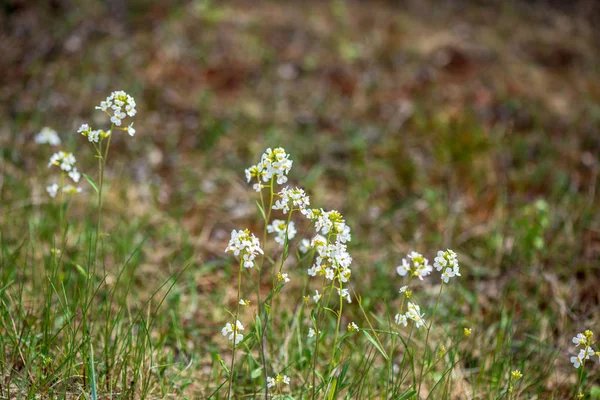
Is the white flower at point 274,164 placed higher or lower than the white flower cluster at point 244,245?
higher

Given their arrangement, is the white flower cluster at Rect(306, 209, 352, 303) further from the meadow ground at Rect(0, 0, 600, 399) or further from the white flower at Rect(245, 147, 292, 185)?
the meadow ground at Rect(0, 0, 600, 399)

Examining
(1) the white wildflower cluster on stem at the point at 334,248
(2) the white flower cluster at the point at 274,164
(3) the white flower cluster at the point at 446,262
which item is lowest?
(3) the white flower cluster at the point at 446,262

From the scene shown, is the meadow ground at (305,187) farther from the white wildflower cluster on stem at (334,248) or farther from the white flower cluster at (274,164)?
the white flower cluster at (274,164)

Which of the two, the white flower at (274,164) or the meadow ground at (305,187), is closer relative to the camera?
the white flower at (274,164)

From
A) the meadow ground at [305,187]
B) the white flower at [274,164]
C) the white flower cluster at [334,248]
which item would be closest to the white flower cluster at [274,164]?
the white flower at [274,164]

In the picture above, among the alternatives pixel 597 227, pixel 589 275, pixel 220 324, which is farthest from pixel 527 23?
pixel 220 324

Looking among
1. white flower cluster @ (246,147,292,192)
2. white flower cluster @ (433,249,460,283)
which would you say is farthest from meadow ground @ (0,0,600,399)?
white flower cluster @ (246,147,292,192)

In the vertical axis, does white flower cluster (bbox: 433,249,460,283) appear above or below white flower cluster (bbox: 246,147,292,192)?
below

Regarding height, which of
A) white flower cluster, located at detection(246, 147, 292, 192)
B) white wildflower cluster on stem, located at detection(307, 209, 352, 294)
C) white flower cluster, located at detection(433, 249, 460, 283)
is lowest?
white flower cluster, located at detection(433, 249, 460, 283)
